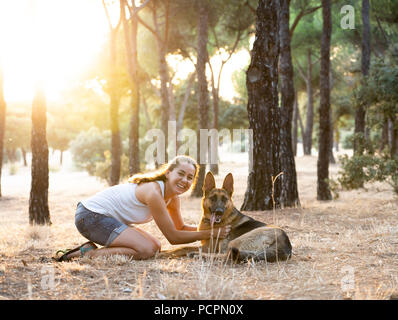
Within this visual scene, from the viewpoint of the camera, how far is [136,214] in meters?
5.82

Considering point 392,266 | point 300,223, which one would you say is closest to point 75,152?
point 300,223

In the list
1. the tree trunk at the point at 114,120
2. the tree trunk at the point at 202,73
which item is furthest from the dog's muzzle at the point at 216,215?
the tree trunk at the point at 114,120

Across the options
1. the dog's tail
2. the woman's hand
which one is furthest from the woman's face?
the dog's tail

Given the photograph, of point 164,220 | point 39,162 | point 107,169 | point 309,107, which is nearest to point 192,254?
point 164,220

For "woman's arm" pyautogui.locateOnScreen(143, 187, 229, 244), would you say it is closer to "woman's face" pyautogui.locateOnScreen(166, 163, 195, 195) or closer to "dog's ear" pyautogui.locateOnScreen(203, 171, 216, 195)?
"woman's face" pyautogui.locateOnScreen(166, 163, 195, 195)

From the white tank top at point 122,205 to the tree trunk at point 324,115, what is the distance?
376 inches

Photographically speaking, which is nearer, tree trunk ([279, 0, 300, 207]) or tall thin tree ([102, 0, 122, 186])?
tree trunk ([279, 0, 300, 207])

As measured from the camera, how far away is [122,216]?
5.88 meters

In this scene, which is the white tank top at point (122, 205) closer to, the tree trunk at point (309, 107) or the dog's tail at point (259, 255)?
the dog's tail at point (259, 255)

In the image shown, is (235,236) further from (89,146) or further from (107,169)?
(89,146)

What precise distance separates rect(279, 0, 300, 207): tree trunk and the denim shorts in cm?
718

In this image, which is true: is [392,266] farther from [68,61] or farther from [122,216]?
[68,61]

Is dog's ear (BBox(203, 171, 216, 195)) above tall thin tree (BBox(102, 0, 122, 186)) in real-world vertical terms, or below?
below

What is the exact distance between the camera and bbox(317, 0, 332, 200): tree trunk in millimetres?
14422
